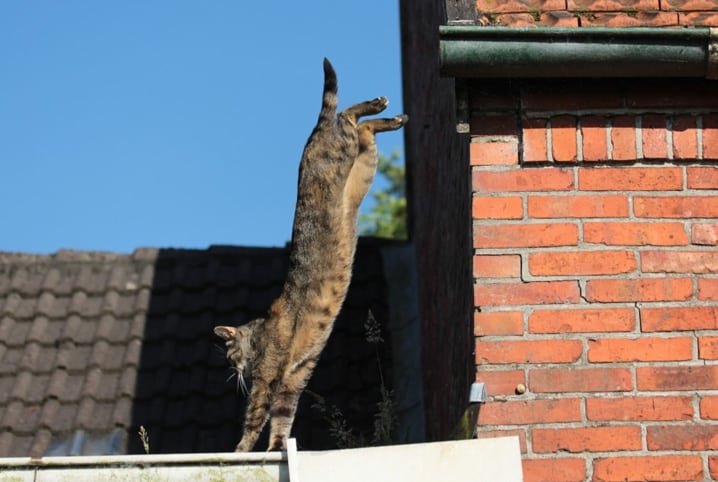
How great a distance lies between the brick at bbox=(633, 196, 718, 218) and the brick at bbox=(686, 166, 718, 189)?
0.05 meters

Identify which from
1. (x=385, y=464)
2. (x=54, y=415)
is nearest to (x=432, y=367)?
(x=54, y=415)

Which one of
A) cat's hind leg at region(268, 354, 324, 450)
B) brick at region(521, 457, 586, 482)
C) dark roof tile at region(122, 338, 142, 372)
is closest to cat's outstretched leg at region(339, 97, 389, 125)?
cat's hind leg at region(268, 354, 324, 450)

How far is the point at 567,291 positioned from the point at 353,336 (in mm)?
4332

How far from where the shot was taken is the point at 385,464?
4.68 m

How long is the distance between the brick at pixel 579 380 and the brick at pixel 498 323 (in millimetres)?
192

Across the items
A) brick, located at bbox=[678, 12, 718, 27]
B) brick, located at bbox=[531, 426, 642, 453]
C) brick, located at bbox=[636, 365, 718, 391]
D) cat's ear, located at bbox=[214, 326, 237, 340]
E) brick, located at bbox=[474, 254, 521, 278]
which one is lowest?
brick, located at bbox=[531, 426, 642, 453]

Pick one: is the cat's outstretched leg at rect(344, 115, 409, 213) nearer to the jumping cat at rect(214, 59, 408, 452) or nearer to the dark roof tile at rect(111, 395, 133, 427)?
the jumping cat at rect(214, 59, 408, 452)

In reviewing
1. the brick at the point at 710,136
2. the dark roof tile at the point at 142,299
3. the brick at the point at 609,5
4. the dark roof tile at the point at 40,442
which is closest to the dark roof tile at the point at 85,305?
the dark roof tile at the point at 142,299

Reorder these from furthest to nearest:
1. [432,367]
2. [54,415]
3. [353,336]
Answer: [353,336]
[54,415]
[432,367]

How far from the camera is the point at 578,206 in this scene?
5188mm

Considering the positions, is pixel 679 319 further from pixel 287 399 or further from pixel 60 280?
pixel 60 280

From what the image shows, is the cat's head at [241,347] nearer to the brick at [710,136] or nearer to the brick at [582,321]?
the brick at [582,321]

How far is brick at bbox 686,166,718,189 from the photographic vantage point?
521cm

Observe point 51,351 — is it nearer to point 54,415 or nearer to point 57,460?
point 54,415
